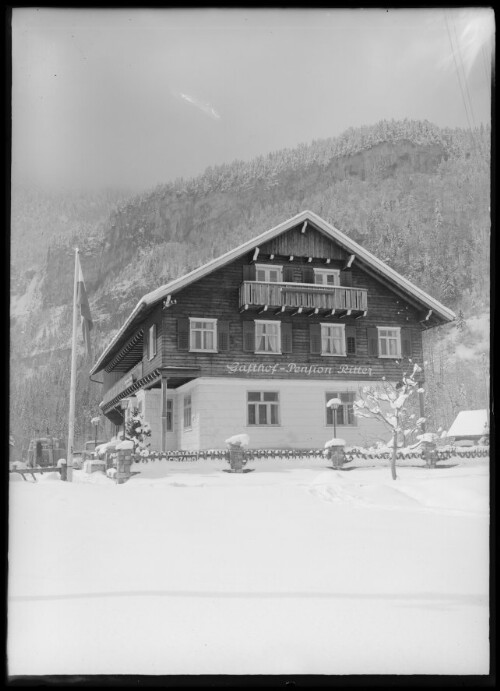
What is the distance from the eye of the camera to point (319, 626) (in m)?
4.61

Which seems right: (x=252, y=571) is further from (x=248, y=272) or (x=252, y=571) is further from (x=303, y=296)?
(x=248, y=272)

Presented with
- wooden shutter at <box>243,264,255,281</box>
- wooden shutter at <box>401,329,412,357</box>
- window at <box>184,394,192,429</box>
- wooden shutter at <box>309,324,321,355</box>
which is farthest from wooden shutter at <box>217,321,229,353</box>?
wooden shutter at <box>401,329,412,357</box>

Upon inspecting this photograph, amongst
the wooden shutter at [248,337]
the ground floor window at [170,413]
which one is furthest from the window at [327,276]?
the ground floor window at [170,413]

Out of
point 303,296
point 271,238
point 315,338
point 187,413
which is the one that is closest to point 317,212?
point 271,238

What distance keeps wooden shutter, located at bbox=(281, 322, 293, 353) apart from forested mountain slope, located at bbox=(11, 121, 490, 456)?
2.63ft

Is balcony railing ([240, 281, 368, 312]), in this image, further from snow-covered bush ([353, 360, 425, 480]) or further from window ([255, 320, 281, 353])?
snow-covered bush ([353, 360, 425, 480])

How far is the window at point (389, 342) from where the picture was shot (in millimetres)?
5387

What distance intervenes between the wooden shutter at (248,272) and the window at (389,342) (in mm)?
1149

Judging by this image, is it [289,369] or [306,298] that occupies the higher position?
[306,298]

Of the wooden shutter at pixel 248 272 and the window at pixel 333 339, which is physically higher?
the wooden shutter at pixel 248 272

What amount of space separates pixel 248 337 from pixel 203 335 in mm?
373

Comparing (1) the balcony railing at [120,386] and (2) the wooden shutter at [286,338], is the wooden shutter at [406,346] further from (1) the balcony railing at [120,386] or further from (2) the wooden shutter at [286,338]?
(1) the balcony railing at [120,386]

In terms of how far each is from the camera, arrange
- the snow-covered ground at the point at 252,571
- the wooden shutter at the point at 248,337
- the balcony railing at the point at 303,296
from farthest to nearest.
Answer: the balcony railing at the point at 303,296
the wooden shutter at the point at 248,337
the snow-covered ground at the point at 252,571

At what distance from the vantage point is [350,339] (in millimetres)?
5426
